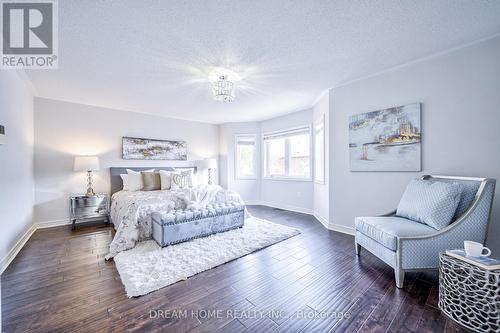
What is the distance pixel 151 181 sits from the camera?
161 inches

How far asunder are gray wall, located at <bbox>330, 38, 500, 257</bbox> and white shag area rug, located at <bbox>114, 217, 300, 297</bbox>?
140cm

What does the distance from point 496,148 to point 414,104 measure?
924mm

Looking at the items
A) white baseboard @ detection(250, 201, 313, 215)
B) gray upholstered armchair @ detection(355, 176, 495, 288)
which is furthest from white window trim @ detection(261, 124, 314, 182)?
gray upholstered armchair @ detection(355, 176, 495, 288)

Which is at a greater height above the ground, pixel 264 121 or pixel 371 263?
pixel 264 121

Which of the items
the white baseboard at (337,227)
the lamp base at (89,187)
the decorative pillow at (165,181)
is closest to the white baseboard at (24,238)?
the lamp base at (89,187)

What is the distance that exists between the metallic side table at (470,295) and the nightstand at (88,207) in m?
4.97

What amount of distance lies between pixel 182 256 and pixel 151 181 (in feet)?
7.40

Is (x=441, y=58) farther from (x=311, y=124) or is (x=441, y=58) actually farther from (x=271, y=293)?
(x=271, y=293)

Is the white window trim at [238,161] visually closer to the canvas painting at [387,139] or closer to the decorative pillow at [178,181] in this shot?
the decorative pillow at [178,181]

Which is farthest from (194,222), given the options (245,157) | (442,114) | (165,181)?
(442,114)

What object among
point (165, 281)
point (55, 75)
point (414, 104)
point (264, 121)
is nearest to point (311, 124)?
point (264, 121)

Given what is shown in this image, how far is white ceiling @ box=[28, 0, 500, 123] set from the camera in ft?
5.45

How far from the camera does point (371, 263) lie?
2295mm

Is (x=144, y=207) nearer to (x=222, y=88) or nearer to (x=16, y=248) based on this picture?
(x=16, y=248)
